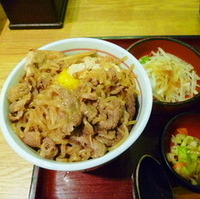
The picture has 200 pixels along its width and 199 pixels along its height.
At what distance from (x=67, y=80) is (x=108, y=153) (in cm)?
42

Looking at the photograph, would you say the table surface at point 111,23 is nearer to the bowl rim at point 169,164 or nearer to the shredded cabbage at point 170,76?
the shredded cabbage at point 170,76

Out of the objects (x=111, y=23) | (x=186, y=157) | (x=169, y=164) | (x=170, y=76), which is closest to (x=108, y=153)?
(x=169, y=164)

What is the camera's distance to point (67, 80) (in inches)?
43.6

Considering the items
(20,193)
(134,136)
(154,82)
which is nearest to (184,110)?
(154,82)

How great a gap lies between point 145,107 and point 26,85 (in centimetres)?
57

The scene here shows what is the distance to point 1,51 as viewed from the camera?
5.97 ft

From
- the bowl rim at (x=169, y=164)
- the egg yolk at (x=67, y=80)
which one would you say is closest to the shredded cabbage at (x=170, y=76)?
the bowl rim at (x=169, y=164)

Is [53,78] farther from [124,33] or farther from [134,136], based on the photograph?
[124,33]

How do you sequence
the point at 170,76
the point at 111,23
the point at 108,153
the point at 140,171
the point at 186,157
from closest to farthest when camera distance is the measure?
the point at 108,153 → the point at 140,171 → the point at 186,157 → the point at 170,76 → the point at 111,23

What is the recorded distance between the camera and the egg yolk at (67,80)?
1104mm

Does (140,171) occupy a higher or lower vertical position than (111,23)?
lower

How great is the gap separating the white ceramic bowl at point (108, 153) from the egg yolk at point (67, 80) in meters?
0.17

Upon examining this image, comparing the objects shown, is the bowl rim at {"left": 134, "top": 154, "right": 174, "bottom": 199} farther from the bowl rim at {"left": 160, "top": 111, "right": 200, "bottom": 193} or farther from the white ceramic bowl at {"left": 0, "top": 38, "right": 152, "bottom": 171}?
the white ceramic bowl at {"left": 0, "top": 38, "right": 152, "bottom": 171}

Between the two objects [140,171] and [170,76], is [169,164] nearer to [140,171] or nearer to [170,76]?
[140,171]
